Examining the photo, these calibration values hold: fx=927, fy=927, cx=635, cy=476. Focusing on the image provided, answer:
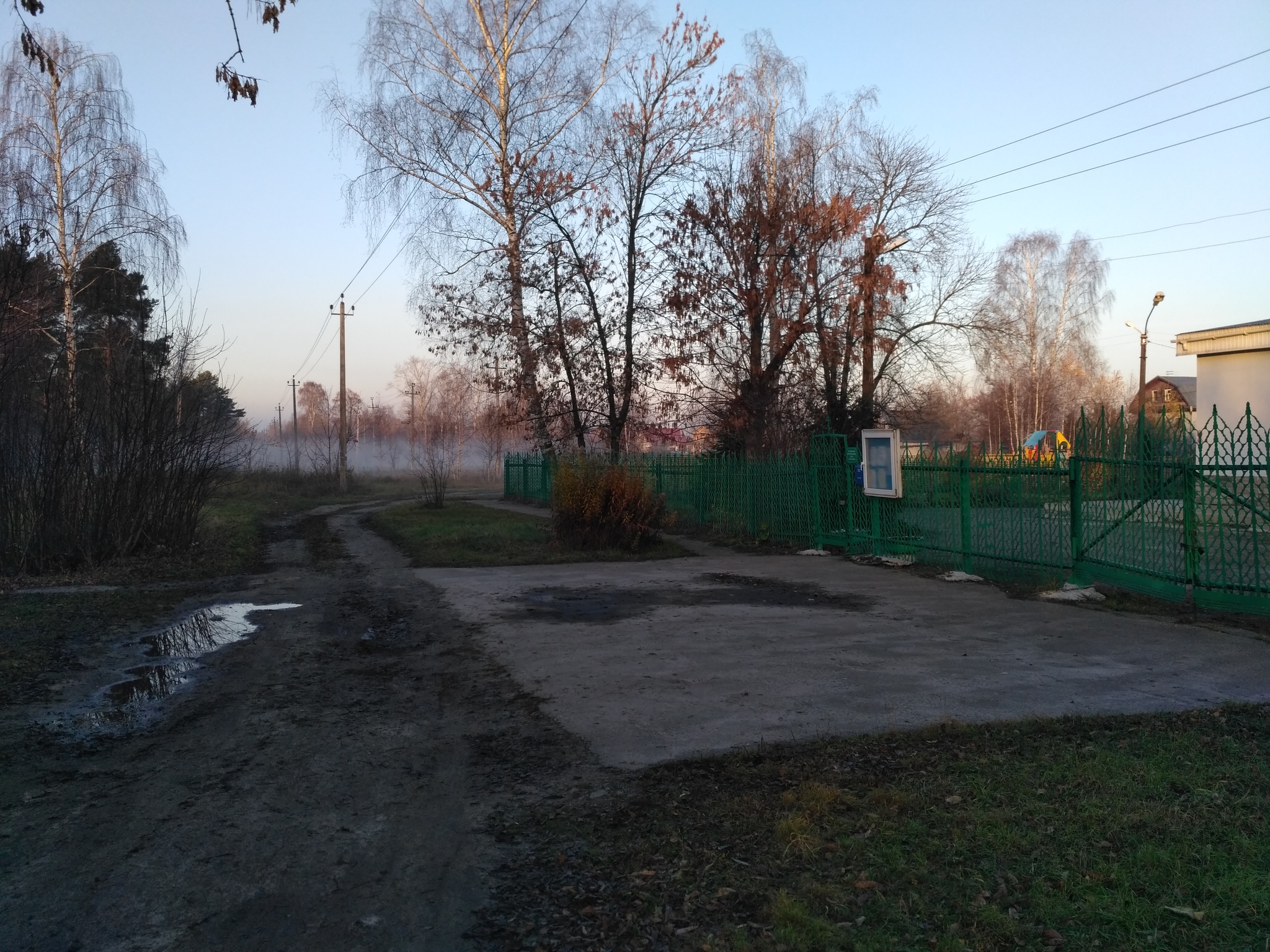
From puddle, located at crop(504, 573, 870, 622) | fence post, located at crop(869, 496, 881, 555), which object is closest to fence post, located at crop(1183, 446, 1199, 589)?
puddle, located at crop(504, 573, 870, 622)

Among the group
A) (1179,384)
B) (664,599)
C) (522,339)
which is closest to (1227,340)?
(664,599)

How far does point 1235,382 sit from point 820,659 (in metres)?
15.1

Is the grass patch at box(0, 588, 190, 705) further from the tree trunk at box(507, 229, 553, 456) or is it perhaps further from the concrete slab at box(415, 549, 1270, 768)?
the tree trunk at box(507, 229, 553, 456)

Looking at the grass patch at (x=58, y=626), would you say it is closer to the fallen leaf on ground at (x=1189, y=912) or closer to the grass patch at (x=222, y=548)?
the grass patch at (x=222, y=548)

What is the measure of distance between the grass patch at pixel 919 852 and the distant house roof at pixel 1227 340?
49.6 feet

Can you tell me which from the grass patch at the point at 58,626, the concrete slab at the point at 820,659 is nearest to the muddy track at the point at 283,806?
the concrete slab at the point at 820,659

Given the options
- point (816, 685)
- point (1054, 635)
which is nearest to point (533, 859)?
point (816, 685)

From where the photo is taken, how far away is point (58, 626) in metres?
9.77

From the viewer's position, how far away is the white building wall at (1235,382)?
17.9 m

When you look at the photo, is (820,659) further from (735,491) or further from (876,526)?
(735,491)

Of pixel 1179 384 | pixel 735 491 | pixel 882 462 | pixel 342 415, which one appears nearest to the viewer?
pixel 882 462

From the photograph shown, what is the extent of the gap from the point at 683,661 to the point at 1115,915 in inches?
189

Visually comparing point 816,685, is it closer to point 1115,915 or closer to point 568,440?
point 1115,915

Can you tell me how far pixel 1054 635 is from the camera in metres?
8.76
